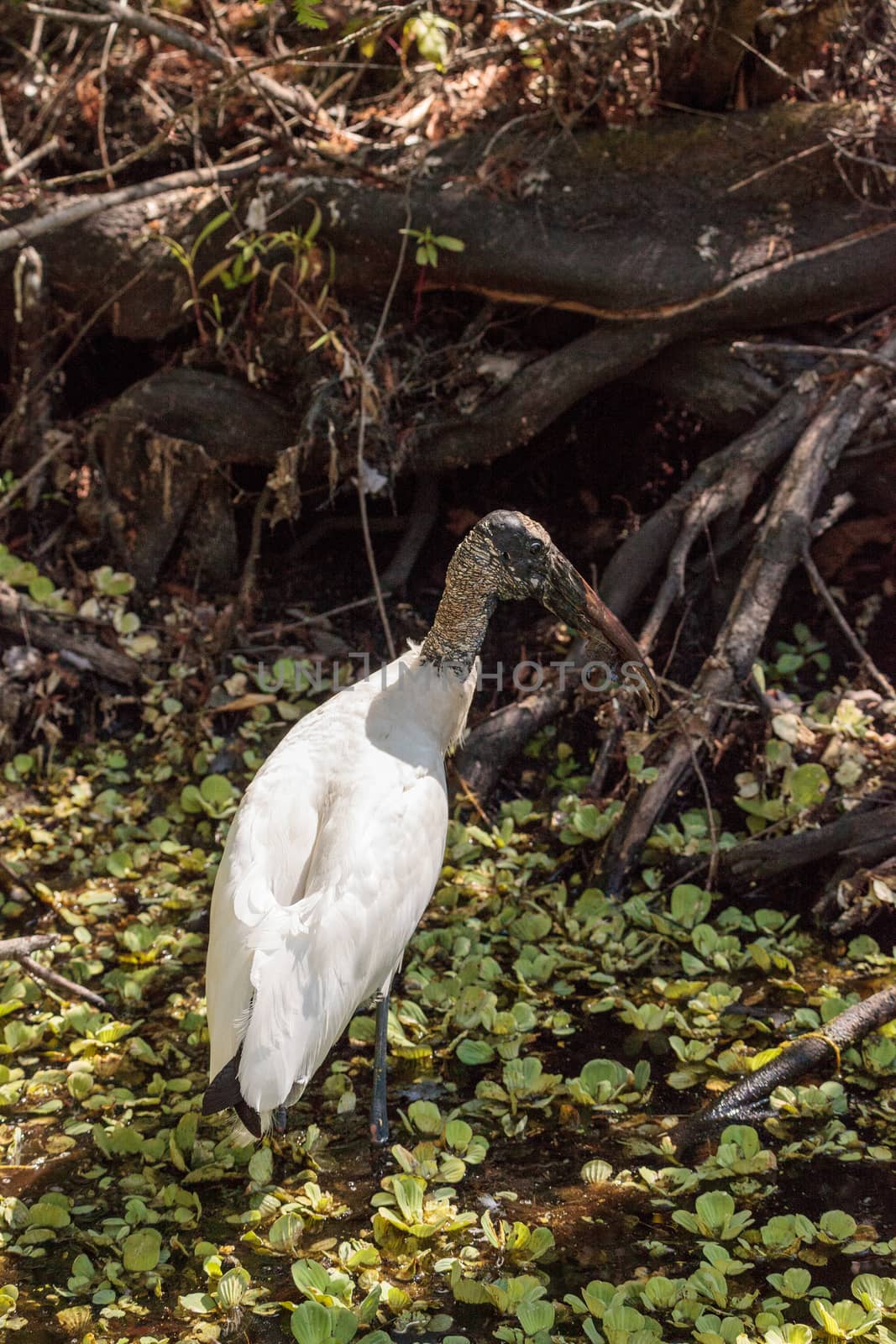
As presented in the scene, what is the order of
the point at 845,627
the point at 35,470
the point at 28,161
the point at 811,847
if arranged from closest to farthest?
1. the point at 811,847
2. the point at 845,627
3. the point at 28,161
4. the point at 35,470

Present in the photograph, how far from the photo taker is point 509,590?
3629 millimetres

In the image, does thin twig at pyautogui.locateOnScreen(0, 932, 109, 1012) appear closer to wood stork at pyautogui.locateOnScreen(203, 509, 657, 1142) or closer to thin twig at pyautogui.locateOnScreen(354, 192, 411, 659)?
wood stork at pyautogui.locateOnScreen(203, 509, 657, 1142)

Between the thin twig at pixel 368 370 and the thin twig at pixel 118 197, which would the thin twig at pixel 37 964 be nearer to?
the thin twig at pixel 368 370

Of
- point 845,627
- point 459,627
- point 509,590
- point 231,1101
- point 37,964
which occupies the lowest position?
point 37,964

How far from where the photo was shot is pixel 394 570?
540 centimetres

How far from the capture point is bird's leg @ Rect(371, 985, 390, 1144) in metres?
3.13

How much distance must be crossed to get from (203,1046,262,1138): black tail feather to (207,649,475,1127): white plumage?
0.06ft

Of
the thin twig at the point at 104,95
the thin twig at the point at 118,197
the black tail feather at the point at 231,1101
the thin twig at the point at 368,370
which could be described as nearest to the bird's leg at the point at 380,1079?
the black tail feather at the point at 231,1101

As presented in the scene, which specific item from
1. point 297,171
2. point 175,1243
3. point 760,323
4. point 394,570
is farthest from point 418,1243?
point 297,171

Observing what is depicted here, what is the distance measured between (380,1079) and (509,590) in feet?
4.67

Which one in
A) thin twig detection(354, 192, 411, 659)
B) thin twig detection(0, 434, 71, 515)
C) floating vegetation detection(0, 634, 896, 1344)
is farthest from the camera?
thin twig detection(0, 434, 71, 515)

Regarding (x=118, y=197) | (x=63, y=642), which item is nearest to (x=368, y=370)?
(x=118, y=197)

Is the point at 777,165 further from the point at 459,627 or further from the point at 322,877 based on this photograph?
the point at 322,877

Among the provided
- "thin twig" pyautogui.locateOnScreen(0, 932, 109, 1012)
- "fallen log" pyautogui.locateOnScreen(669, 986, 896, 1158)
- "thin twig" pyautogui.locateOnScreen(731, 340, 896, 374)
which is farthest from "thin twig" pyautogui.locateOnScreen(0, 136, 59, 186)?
"fallen log" pyautogui.locateOnScreen(669, 986, 896, 1158)
